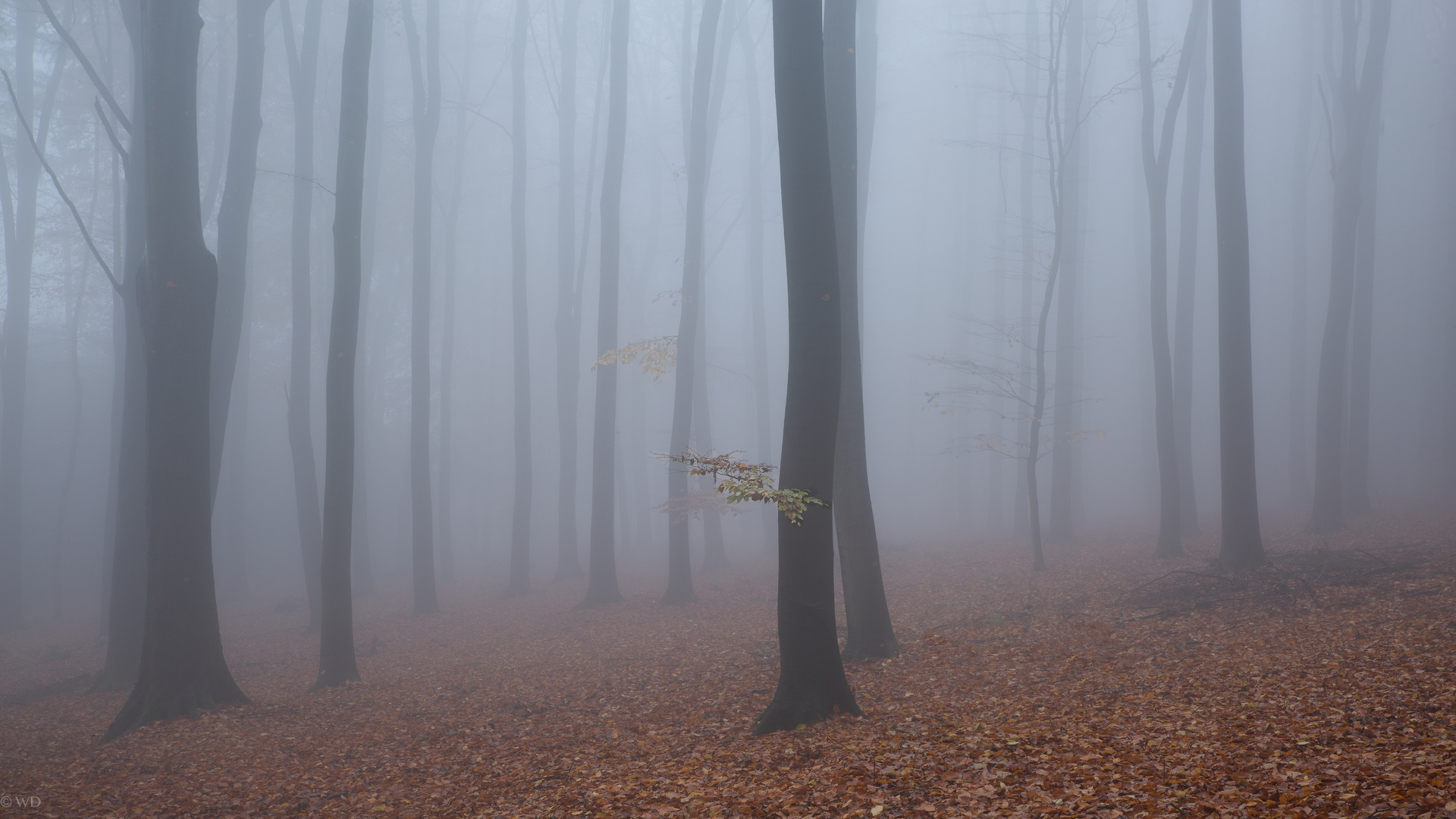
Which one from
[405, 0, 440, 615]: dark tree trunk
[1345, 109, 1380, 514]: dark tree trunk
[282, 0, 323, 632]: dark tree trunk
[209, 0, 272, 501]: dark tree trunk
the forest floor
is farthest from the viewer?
[405, 0, 440, 615]: dark tree trunk

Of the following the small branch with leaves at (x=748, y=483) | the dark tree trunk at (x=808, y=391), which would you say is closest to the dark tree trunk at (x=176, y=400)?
the small branch with leaves at (x=748, y=483)

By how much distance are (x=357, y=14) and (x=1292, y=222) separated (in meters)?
26.2

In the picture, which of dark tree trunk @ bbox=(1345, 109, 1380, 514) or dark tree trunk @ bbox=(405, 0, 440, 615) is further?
dark tree trunk @ bbox=(405, 0, 440, 615)

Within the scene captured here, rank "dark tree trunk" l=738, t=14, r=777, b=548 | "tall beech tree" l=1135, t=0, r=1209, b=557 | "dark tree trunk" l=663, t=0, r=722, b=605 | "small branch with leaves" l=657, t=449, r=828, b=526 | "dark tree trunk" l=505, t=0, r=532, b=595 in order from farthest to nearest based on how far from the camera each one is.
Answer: "dark tree trunk" l=738, t=14, r=777, b=548 → "dark tree trunk" l=505, t=0, r=532, b=595 → "dark tree trunk" l=663, t=0, r=722, b=605 → "tall beech tree" l=1135, t=0, r=1209, b=557 → "small branch with leaves" l=657, t=449, r=828, b=526

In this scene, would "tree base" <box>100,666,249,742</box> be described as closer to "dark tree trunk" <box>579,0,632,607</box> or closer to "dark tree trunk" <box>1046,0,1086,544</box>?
"dark tree trunk" <box>579,0,632,607</box>

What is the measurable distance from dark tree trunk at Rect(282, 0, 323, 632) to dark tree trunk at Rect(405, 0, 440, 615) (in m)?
1.85

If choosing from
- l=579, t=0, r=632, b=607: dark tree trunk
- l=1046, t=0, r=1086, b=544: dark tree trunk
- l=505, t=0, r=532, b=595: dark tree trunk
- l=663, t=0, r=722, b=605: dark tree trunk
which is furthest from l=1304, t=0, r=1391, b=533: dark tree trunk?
l=505, t=0, r=532, b=595: dark tree trunk

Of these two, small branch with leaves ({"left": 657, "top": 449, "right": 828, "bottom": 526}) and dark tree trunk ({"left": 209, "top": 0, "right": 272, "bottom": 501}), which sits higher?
dark tree trunk ({"left": 209, "top": 0, "right": 272, "bottom": 501})

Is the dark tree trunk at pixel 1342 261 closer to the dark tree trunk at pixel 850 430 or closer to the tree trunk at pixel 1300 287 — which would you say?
the tree trunk at pixel 1300 287

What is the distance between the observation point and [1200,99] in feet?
48.6

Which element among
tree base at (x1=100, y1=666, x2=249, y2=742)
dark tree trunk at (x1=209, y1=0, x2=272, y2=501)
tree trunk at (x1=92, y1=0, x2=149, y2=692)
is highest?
dark tree trunk at (x1=209, y1=0, x2=272, y2=501)

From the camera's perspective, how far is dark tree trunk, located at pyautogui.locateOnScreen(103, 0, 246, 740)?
280 inches

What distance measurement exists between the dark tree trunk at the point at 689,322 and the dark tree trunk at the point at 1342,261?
437 inches

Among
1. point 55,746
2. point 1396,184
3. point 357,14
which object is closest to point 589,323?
point 357,14
